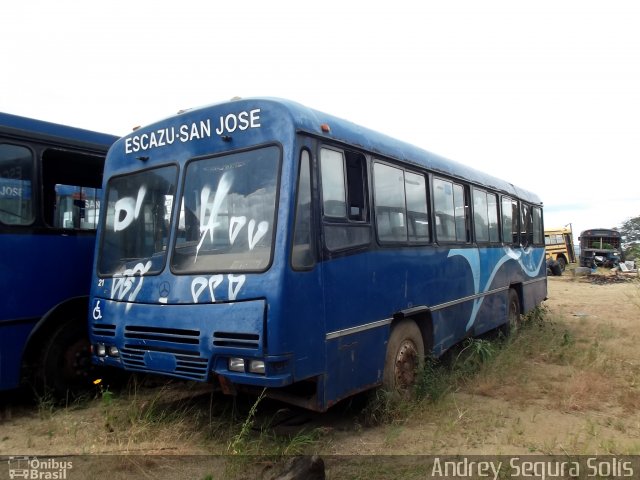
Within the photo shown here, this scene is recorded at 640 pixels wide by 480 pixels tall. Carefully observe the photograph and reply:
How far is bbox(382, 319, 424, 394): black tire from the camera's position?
5.15 metres

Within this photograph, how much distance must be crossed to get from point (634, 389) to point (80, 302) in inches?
255

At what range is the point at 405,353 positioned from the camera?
5.50m

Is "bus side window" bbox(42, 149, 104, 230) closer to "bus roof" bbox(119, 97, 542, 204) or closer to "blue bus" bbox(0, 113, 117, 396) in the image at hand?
"blue bus" bbox(0, 113, 117, 396)

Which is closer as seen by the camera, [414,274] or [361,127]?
[361,127]

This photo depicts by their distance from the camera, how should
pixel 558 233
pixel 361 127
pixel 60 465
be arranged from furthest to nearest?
pixel 558 233 → pixel 361 127 → pixel 60 465

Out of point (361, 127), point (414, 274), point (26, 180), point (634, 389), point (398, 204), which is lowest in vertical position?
point (634, 389)

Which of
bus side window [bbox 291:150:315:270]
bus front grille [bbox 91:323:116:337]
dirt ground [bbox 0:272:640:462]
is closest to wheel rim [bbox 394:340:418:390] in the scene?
dirt ground [bbox 0:272:640:462]

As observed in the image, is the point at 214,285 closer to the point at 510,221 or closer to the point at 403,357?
the point at 403,357

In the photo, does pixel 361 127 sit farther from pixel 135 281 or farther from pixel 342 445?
pixel 342 445

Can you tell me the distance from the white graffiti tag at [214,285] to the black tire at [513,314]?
22.0ft

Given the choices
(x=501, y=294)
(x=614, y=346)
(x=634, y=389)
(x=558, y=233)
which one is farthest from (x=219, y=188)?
(x=558, y=233)

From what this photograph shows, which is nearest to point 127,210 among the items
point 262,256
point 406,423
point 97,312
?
point 97,312

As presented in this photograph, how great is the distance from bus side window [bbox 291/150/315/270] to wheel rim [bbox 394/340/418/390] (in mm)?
1907

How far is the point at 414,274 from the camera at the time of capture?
5.66 m
